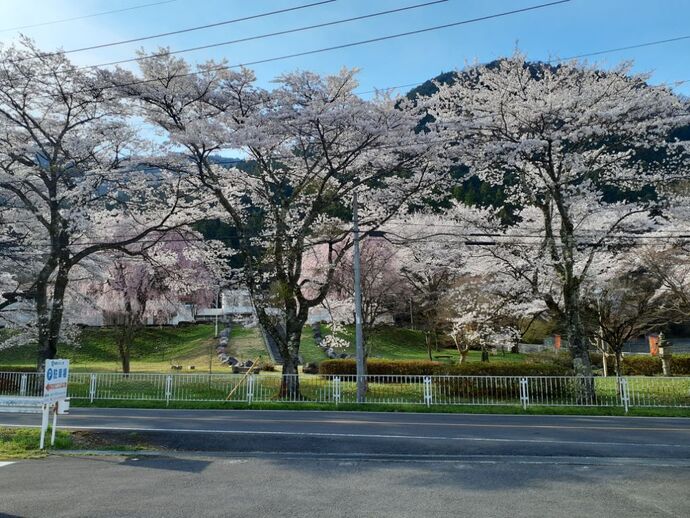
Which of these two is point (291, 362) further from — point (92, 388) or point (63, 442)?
point (63, 442)

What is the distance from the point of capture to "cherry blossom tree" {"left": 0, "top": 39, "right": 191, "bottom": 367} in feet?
63.6

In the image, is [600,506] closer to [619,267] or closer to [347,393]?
[347,393]

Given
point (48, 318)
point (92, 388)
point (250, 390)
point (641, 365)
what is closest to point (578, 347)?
point (250, 390)

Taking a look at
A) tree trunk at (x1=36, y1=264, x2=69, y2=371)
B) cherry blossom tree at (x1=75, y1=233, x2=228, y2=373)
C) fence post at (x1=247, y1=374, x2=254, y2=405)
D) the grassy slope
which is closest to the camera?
fence post at (x1=247, y1=374, x2=254, y2=405)

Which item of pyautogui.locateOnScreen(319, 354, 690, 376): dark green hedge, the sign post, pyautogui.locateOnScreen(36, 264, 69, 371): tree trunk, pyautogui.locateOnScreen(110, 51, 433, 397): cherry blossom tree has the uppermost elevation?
pyautogui.locateOnScreen(110, 51, 433, 397): cherry blossom tree

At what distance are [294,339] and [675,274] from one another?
49.9ft

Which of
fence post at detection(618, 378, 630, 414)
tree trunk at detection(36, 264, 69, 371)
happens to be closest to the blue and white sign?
tree trunk at detection(36, 264, 69, 371)

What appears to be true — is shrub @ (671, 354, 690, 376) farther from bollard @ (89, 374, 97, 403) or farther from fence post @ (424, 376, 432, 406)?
bollard @ (89, 374, 97, 403)

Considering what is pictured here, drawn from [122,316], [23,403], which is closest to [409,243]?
[23,403]

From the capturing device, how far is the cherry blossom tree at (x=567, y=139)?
16.6 m

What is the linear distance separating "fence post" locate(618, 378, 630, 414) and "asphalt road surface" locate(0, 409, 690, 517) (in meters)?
3.54

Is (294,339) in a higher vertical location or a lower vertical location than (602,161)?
lower

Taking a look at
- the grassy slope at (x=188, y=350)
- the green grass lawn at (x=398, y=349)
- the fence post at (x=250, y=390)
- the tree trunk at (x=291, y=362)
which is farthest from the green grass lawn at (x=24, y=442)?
the green grass lawn at (x=398, y=349)

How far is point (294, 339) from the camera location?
18484 millimetres
